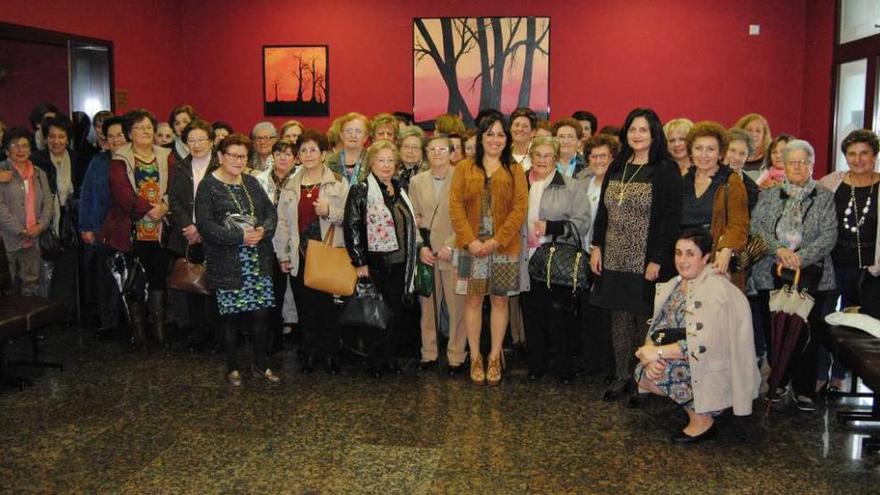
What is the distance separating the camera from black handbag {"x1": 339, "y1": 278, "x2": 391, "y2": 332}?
4.65 m

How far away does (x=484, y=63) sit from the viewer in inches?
356

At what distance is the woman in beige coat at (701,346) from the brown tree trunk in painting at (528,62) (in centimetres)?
537

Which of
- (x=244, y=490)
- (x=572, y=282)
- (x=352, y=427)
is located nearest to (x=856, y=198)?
(x=572, y=282)

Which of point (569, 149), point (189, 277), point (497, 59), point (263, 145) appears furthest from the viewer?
point (497, 59)

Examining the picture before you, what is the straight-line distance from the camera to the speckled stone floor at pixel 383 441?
3.38 m

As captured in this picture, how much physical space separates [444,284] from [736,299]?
1746mm

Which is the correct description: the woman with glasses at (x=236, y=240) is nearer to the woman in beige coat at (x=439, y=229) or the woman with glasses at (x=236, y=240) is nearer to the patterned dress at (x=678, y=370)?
the woman in beige coat at (x=439, y=229)

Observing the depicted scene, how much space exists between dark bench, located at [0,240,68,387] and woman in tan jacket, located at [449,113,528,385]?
2.41m

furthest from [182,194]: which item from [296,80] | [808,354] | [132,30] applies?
[296,80]

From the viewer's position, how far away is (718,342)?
148 inches

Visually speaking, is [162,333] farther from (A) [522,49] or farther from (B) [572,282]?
(A) [522,49]

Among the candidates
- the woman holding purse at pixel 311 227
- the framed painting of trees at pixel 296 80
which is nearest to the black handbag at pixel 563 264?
the woman holding purse at pixel 311 227

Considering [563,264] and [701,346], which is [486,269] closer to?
[563,264]

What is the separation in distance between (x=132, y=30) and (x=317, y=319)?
5309 mm
